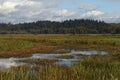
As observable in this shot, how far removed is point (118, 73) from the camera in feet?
44.0

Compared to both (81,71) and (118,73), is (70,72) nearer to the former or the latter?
(81,71)

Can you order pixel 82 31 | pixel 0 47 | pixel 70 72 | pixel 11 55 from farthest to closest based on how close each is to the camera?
pixel 82 31 < pixel 0 47 < pixel 11 55 < pixel 70 72

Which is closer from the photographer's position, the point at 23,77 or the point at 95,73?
the point at 23,77

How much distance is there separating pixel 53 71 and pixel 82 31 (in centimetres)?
14740

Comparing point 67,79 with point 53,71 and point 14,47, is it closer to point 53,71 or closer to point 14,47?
point 53,71

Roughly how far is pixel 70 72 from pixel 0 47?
24330 millimetres

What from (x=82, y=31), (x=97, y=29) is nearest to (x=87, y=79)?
(x=82, y=31)

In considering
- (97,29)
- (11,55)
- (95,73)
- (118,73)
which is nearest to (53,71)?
(95,73)

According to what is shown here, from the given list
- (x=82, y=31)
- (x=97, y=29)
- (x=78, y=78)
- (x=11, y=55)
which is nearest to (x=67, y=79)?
(x=78, y=78)

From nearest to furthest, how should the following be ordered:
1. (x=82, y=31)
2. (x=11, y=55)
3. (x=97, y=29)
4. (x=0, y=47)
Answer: (x=11, y=55) < (x=0, y=47) < (x=82, y=31) < (x=97, y=29)

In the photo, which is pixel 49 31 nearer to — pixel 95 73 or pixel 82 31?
pixel 82 31

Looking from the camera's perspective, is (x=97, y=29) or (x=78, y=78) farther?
(x=97, y=29)

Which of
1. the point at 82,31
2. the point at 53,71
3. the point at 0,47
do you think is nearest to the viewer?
the point at 53,71

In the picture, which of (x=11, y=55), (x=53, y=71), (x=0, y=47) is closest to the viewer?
(x=53, y=71)
